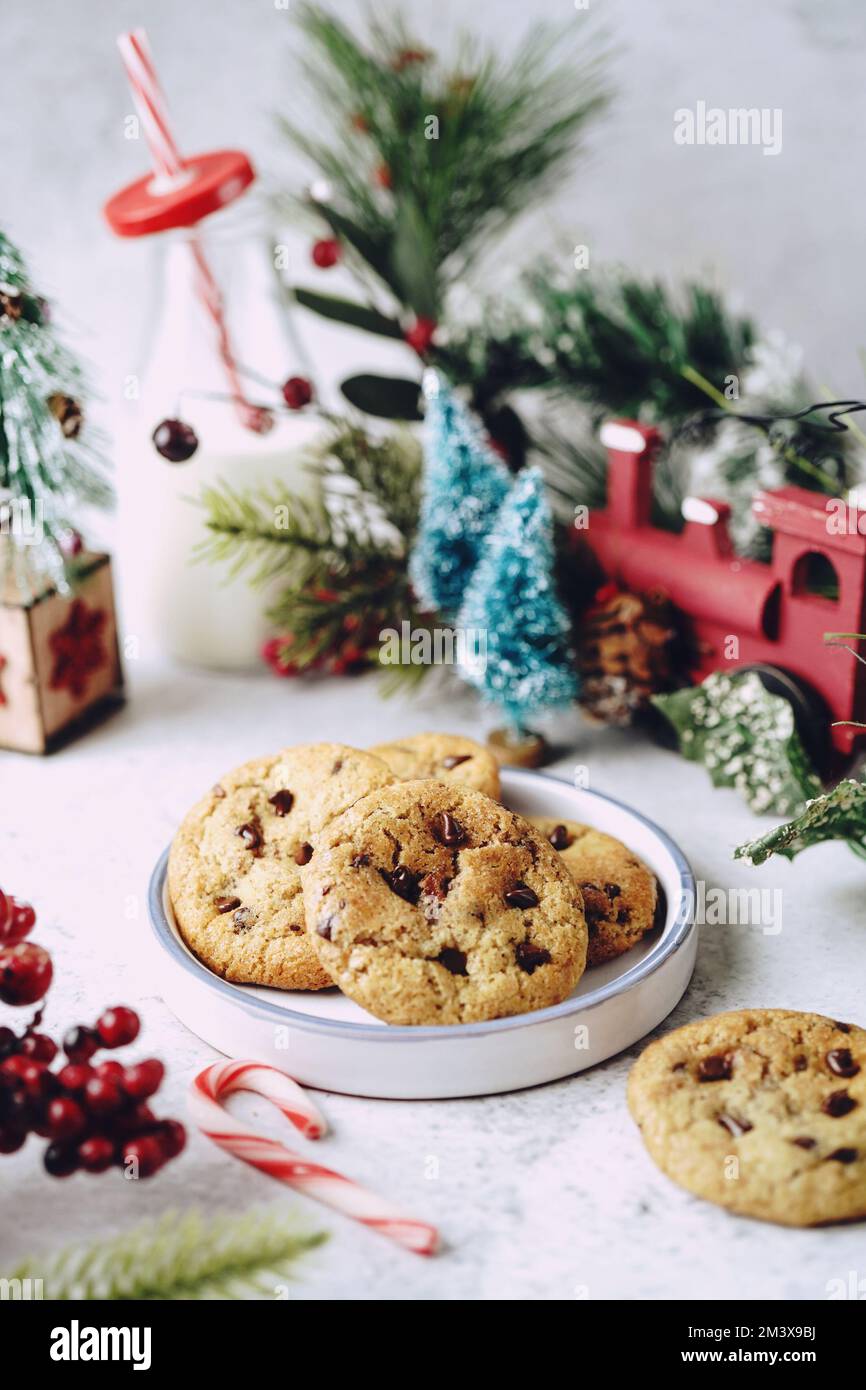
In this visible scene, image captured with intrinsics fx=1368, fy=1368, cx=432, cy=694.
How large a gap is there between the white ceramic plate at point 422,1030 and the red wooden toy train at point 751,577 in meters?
0.33

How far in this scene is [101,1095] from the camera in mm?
719

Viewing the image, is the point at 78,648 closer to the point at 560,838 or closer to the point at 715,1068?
the point at 560,838

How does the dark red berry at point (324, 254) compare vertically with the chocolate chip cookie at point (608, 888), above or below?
above

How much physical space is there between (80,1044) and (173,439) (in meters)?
0.61

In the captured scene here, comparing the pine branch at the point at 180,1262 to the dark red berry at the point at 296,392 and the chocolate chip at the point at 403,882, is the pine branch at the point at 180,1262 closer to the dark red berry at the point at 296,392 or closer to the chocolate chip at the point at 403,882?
the chocolate chip at the point at 403,882

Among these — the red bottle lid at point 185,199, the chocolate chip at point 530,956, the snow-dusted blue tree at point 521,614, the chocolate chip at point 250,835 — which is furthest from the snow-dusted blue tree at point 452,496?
the chocolate chip at point 530,956

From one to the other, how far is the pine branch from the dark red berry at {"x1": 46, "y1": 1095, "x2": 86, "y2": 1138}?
62mm

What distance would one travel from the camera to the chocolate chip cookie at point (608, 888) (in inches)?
36.4

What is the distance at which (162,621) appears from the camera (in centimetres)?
147

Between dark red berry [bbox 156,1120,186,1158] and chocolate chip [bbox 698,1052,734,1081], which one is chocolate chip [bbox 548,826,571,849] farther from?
dark red berry [bbox 156,1120,186,1158]

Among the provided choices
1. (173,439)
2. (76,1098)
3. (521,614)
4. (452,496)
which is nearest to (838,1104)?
(76,1098)

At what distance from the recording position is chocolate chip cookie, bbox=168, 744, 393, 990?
0.89m

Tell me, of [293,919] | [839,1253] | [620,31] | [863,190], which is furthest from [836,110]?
[839,1253]

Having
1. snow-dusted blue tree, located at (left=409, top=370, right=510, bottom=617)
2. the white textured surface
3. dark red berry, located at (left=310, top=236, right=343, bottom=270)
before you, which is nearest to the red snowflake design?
the white textured surface
